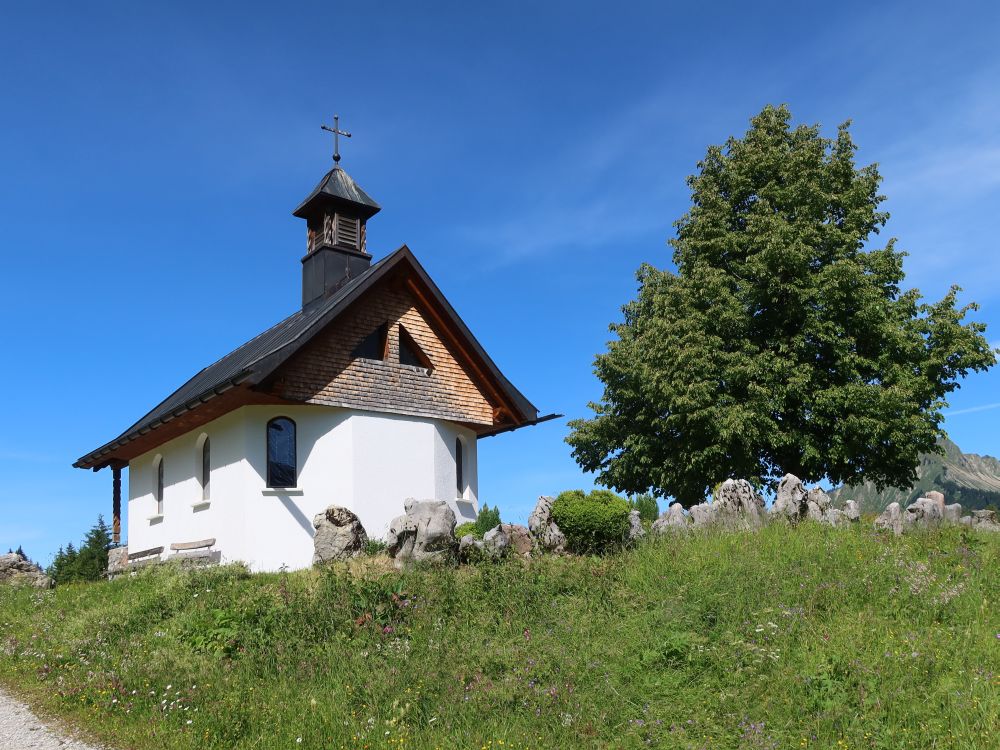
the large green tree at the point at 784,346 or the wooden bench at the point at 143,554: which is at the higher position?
the large green tree at the point at 784,346

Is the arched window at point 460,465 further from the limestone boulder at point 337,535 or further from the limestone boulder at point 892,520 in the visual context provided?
the limestone boulder at point 892,520

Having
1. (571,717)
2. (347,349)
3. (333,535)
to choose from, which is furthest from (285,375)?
(571,717)

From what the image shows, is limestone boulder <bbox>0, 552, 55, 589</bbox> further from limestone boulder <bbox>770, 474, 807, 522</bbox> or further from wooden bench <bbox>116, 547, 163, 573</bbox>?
limestone boulder <bbox>770, 474, 807, 522</bbox>

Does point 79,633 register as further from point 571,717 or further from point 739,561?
point 739,561

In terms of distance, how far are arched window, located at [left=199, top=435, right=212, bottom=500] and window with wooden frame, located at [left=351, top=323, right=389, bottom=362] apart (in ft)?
14.8

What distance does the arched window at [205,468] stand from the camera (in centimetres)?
2073

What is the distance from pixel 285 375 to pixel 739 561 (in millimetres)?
11387

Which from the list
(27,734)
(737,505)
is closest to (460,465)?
(737,505)

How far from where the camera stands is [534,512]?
16.6 m

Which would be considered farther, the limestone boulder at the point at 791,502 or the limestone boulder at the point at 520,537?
the limestone boulder at the point at 520,537

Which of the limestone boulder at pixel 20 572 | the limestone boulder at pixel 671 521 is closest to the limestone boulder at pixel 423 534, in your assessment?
the limestone boulder at pixel 671 521

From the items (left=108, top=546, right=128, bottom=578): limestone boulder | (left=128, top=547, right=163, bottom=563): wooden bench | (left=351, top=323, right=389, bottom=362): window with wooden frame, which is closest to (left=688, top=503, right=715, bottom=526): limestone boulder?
(left=351, top=323, right=389, bottom=362): window with wooden frame

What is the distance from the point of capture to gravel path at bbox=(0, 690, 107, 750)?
8273mm

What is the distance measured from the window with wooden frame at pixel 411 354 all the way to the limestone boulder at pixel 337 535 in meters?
4.85
